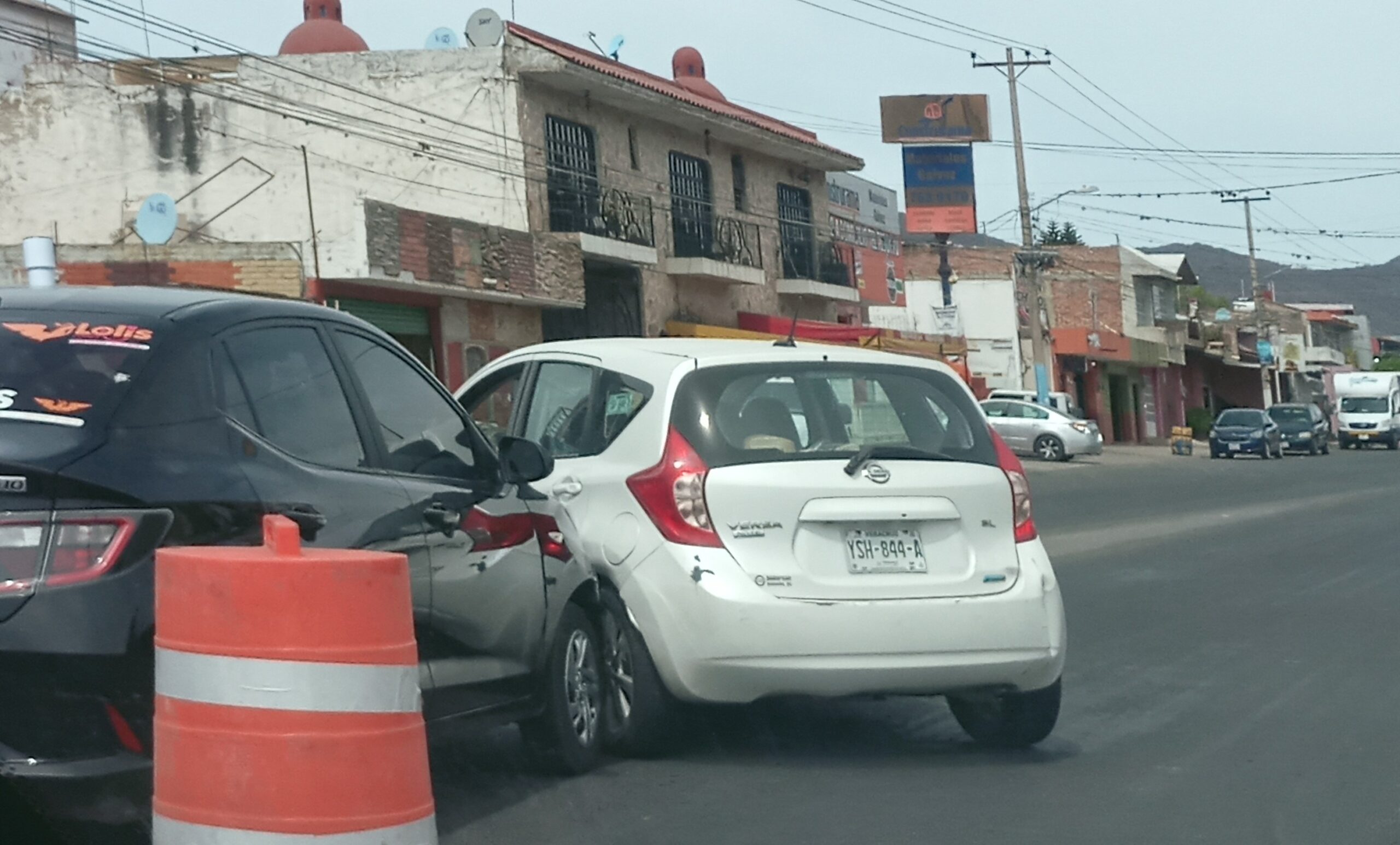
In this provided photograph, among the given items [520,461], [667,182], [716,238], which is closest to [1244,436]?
[716,238]

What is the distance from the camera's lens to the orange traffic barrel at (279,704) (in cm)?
382

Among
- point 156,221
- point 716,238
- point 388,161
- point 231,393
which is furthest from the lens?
point 716,238

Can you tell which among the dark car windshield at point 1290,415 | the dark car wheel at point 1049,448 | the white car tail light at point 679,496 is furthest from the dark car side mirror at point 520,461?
the dark car windshield at point 1290,415

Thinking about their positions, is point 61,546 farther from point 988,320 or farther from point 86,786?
point 988,320

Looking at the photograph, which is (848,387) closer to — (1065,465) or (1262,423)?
(1065,465)

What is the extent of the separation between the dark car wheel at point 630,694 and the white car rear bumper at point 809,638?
0.07 meters

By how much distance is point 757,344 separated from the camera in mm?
7547

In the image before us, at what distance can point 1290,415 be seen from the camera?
6175 centimetres

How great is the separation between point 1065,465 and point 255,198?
2252cm

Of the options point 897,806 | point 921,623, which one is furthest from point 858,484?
point 897,806

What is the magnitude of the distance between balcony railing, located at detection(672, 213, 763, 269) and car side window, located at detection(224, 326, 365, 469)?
33.7 metres

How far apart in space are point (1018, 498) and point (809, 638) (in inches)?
45.0

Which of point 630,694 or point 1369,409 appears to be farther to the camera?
point 1369,409

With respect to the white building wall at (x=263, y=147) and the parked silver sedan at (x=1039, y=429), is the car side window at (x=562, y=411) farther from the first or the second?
the parked silver sedan at (x=1039, y=429)
